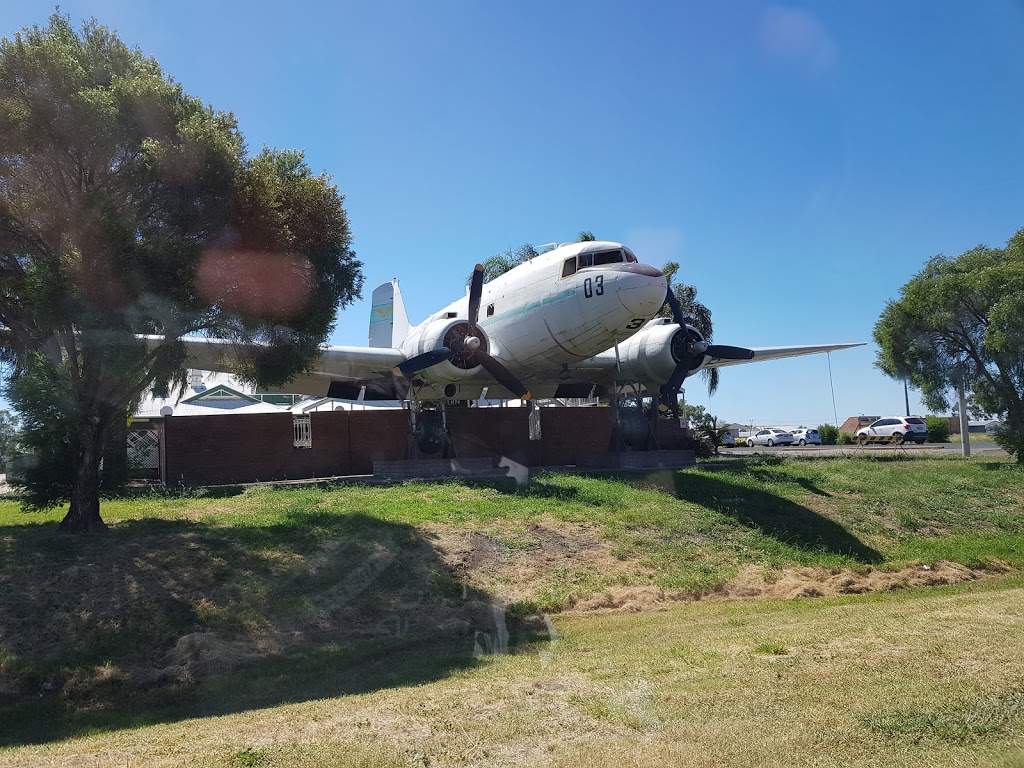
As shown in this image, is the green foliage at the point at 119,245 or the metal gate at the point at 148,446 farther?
the metal gate at the point at 148,446

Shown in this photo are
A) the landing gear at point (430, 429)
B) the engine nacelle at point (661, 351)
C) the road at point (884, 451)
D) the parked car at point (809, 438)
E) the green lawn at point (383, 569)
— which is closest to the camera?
the green lawn at point (383, 569)

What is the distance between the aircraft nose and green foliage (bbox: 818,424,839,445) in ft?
132

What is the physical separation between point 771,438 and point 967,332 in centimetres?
3034

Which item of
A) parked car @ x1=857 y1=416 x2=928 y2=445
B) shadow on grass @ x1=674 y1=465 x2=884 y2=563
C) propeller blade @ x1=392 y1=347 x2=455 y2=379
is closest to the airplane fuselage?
propeller blade @ x1=392 y1=347 x2=455 y2=379

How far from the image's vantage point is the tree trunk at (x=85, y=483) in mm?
12508

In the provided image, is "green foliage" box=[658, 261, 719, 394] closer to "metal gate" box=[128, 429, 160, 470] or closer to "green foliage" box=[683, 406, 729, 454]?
"green foliage" box=[683, 406, 729, 454]

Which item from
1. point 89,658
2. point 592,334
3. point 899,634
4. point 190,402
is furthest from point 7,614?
point 190,402

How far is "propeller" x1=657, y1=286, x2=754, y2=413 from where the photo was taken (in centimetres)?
2242

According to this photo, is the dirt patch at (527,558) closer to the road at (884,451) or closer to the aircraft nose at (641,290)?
the aircraft nose at (641,290)

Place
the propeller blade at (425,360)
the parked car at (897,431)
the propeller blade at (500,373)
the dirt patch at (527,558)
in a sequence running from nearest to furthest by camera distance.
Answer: the dirt patch at (527,558)
the propeller blade at (425,360)
the propeller blade at (500,373)
the parked car at (897,431)

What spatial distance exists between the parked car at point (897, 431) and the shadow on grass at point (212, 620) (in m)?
41.8

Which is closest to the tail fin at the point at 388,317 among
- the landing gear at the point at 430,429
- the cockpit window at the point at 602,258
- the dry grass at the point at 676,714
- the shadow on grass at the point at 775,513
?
the landing gear at the point at 430,429

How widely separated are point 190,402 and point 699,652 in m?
33.1

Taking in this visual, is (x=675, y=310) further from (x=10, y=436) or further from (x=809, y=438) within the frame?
(x=809, y=438)
